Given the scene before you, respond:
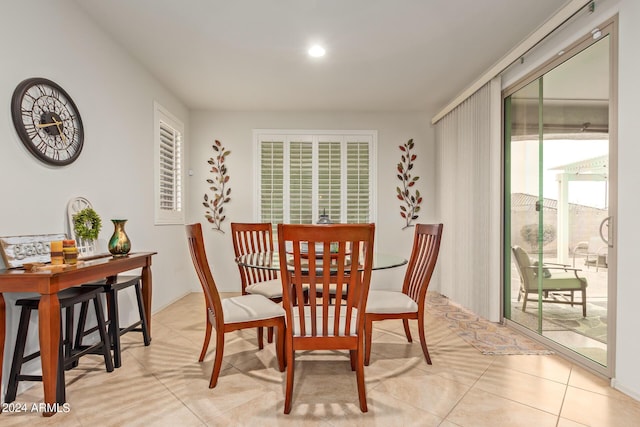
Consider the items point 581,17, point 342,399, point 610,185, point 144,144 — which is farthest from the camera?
point 144,144

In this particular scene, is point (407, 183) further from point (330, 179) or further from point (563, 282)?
point (563, 282)

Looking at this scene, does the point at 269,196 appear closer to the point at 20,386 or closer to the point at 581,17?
the point at 20,386

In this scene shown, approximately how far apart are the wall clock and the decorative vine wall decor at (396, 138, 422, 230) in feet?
12.7

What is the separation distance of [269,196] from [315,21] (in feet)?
9.03

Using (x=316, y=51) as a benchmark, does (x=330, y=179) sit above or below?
below

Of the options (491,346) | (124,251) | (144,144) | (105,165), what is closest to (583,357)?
(491,346)

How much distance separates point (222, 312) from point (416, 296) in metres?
1.43

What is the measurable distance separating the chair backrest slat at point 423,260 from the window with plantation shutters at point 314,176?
2.23m

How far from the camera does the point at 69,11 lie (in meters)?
2.54

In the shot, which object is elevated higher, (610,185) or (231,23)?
(231,23)

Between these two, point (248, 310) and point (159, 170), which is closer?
point (248, 310)

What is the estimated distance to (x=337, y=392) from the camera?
214 centimetres

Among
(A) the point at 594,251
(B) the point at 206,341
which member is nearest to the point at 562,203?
(A) the point at 594,251

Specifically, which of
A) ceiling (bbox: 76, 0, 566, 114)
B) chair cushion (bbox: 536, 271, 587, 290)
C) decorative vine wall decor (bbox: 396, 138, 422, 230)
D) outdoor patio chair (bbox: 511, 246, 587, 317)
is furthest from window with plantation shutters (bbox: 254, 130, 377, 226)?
chair cushion (bbox: 536, 271, 587, 290)
